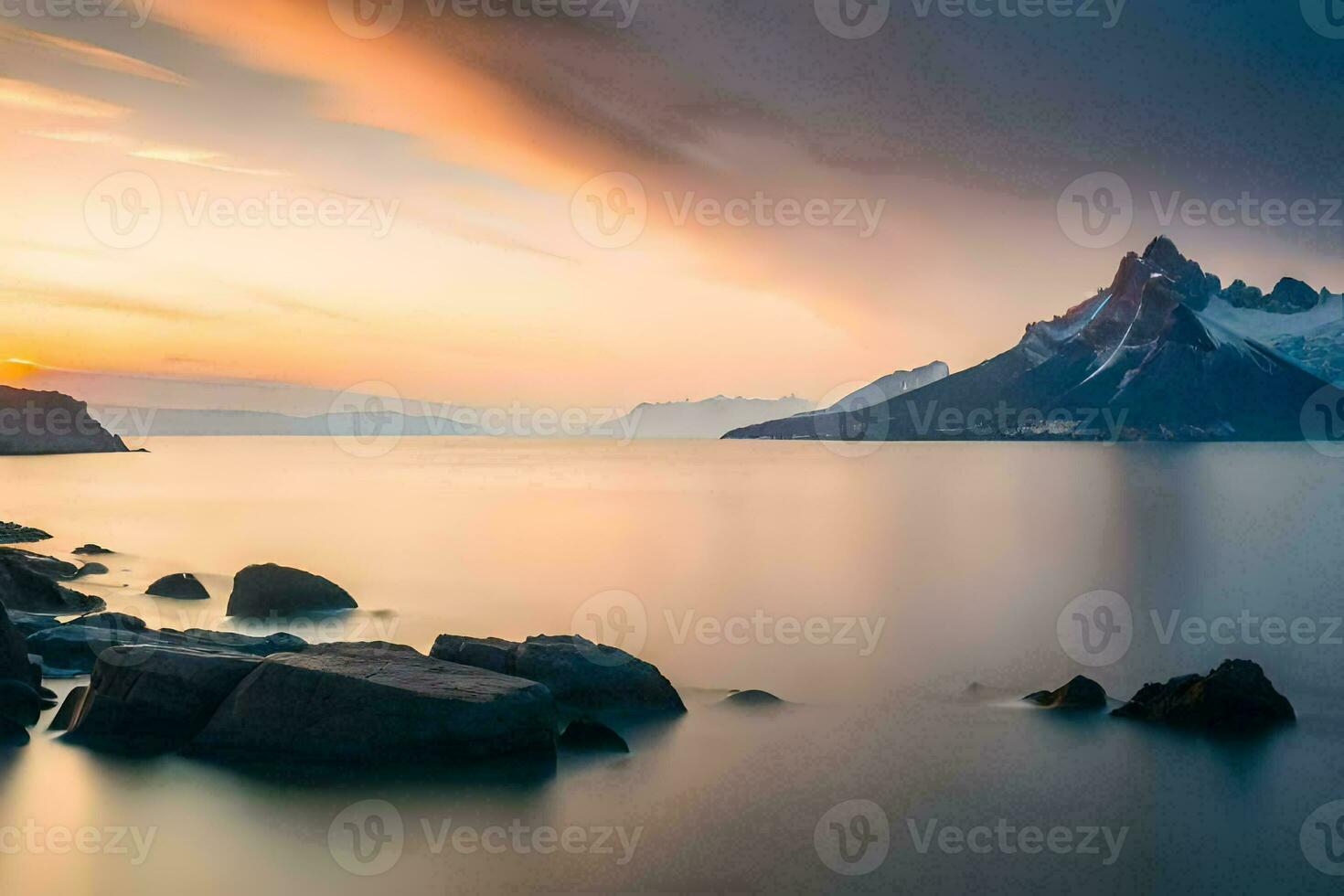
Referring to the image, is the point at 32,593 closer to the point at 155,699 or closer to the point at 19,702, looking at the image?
the point at 19,702

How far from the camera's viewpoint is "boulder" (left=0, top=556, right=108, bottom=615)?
27.3m

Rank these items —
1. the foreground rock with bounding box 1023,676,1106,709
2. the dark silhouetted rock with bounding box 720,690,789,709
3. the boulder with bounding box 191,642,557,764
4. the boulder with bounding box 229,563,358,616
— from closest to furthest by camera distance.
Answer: the boulder with bounding box 191,642,557,764, the foreground rock with bounding box 1023,676,1106,709, the dark silhouetted rock with bounding box 720,690,789,709, the boulder with bounding box 229,563,358,616

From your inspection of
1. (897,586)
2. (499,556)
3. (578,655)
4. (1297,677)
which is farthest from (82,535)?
(1297,677)

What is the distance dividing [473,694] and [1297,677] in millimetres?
18885

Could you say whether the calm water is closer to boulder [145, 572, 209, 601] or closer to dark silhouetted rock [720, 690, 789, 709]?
dark silhouetted rock [720, 690, 789, 709]

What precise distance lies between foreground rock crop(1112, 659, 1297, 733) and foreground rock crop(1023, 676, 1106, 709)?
75 centimetres

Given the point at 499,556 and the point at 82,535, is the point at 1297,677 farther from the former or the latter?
the point at 82,535

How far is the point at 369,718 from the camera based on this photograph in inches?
611

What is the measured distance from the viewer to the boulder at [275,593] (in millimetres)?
28780

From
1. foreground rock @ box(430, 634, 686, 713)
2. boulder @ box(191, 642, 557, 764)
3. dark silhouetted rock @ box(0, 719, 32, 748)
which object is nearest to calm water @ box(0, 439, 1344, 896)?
dark silhouetted rock @ box(0, 719, 32, 748)

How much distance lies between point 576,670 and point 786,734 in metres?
3.97

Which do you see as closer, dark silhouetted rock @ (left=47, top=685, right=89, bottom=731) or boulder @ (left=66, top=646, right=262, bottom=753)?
boulder @ (left=66, top=646, right=262, bottom=753)

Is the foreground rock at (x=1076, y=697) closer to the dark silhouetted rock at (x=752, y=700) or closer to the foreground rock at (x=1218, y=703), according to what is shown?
the foreground rock at (x=1218, y=703)

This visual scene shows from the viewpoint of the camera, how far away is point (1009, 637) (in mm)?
29641
